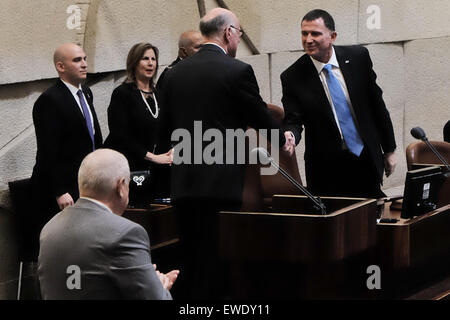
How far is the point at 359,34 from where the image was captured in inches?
320

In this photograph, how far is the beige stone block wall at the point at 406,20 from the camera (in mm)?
8203

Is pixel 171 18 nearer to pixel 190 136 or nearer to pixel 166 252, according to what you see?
pixel 166 252

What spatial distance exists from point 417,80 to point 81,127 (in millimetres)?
4701

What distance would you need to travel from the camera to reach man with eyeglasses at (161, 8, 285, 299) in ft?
13.0

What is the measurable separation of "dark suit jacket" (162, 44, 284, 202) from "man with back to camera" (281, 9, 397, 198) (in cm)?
80

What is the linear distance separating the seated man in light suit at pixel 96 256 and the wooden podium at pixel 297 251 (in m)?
0.95

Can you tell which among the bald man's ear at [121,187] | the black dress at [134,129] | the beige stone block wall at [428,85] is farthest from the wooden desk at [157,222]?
the beige stone block wall at [428,85]

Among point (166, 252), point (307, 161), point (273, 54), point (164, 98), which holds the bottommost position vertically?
point (166, 252)

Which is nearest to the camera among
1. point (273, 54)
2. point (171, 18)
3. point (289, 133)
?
A: point (289, 133)

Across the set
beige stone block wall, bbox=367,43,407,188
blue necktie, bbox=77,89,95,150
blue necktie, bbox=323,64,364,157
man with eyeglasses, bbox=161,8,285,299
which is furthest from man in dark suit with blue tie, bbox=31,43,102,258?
beige stone block wall, bbox=367,43,407,188

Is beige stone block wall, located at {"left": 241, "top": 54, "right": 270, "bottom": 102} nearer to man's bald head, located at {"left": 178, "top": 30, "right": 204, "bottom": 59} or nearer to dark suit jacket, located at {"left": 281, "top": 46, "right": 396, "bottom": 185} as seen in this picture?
man's bald head, located at {"left": 178, "top": 30, "right": 204, "bottom": 59}

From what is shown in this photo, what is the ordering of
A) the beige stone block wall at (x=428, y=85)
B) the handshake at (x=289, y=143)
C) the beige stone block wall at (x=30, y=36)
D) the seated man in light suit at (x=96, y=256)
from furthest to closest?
the beige stone block wall at (x=428, y=85)
the beige stone block wall at (x=30, y=36)
the handshake at (x=289, y=143)
the seated man in light suit at (x=96, y=256)

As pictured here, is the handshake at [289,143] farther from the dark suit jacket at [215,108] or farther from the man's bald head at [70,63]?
the man's bald head at [70,63]
